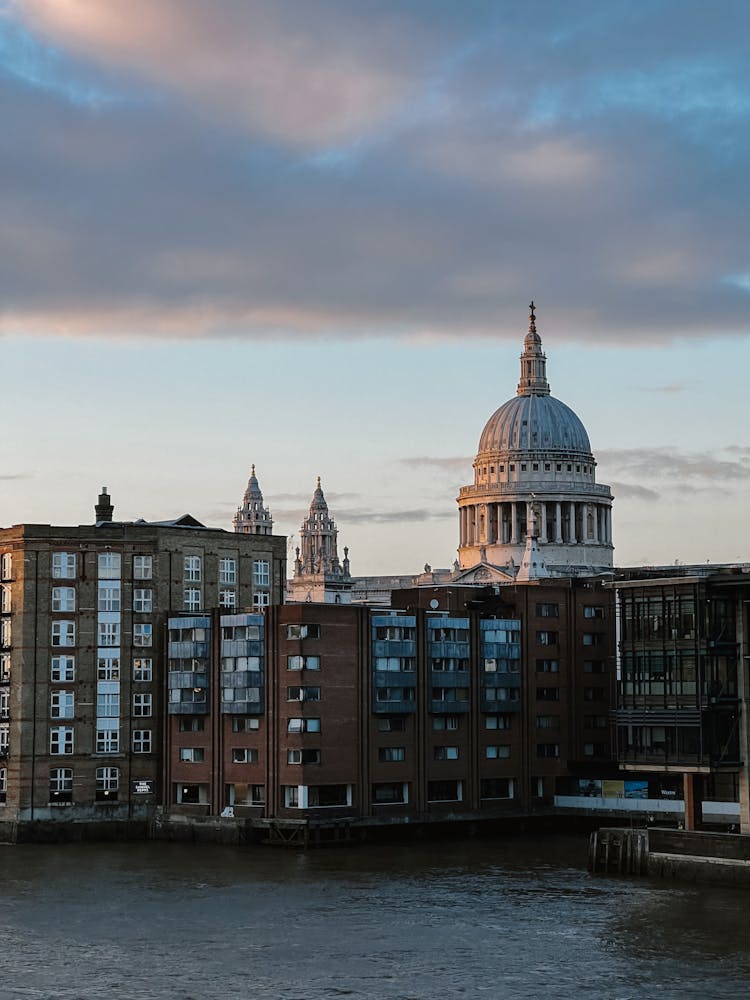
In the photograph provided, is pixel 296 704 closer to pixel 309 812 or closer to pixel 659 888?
pixel 309 812

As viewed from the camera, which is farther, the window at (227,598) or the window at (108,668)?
the window at (227,598)

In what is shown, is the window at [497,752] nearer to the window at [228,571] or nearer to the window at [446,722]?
the window at [446,722]

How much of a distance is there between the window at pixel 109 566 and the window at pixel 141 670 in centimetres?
594

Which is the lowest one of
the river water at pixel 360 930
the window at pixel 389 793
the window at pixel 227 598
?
the river water at pixel 360 930

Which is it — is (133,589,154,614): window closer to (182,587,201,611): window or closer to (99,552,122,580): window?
(99,552,122,580): window

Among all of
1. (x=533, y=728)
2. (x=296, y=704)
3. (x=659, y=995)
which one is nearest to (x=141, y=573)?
(x=296, y=704)

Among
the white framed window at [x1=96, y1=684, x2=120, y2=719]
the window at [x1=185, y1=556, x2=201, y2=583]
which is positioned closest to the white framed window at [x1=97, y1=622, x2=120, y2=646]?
the white framed window at [x1=96, y1=684, x2=120, y2=719]

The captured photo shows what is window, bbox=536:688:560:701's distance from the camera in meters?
140

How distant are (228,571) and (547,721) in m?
25.6

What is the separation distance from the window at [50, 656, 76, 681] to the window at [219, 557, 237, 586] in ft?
44.7

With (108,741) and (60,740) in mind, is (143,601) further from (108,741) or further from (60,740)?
(60,740)

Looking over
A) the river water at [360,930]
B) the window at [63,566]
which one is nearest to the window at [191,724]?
the window at [63,566]

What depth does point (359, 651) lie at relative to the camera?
421 ft

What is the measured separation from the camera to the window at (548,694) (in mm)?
139750
